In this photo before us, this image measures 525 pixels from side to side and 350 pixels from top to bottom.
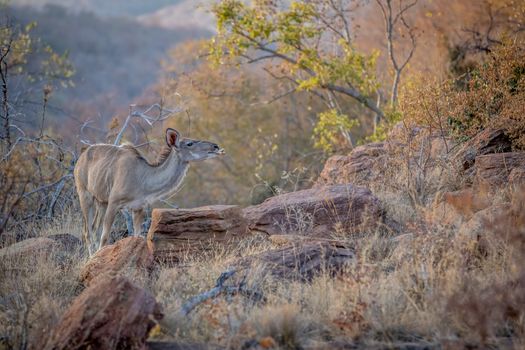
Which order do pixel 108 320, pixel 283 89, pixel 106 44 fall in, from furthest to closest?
pixel 106 44, pixel 283 89, pixel 108 320

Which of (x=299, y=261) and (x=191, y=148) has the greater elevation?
(x=191, y=148)

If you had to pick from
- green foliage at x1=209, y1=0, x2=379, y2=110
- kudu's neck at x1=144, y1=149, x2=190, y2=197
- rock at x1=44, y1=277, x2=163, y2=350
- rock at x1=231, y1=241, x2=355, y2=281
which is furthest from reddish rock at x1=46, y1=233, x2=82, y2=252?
green foliage at x1=209, y1=0, x2=379, y2=110

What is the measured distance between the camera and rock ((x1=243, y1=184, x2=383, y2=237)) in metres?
10.6

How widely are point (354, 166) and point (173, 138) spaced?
13.0ft

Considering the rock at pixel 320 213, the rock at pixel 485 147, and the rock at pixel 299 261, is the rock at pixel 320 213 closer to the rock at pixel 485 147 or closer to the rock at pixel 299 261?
the rock at pixel 299 261

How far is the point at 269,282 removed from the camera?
8.42 meters

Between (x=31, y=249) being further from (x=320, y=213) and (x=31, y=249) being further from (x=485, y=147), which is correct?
(x=485, y=147)

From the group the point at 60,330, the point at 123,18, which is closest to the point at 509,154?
the point at 60,330

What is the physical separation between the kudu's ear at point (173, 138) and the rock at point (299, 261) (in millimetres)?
3423

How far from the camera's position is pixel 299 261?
29.2 feet

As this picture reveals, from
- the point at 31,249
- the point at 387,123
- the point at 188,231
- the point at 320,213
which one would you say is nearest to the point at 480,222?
the point at 320,213

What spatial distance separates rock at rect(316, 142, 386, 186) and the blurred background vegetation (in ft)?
2.20

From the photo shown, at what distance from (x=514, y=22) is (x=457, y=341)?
58.0ft

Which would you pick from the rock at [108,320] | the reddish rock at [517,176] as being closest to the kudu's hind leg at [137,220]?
the rock at [108,320]
